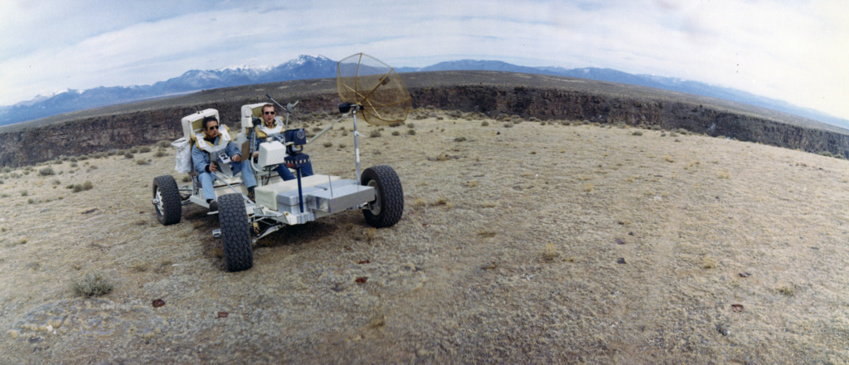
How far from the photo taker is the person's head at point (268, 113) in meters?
7.76

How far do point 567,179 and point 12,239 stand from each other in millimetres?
10803

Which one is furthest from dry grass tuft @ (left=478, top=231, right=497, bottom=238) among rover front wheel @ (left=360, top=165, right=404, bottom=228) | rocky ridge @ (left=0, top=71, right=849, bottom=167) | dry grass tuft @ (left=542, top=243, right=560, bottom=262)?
rocky ridge @ (left=0, top=71, right=849, bottom=167)

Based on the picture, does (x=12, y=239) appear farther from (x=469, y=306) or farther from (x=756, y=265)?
(x=756, y=265)

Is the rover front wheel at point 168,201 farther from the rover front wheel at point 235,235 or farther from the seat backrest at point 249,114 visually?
the rover front wheel at point 235,235

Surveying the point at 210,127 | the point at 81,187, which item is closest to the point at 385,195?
the point at 210,127

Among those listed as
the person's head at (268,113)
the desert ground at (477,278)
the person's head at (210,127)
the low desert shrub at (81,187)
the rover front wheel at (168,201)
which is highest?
the person's head at (268,113)

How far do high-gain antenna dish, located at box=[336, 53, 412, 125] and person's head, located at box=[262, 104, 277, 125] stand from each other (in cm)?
213

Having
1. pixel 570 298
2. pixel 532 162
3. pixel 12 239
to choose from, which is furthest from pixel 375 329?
pixel 532 162

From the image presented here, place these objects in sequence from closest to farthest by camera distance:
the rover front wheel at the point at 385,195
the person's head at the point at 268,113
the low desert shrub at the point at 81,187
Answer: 1. the rover front wheel at the point at 385,195
2. the person's head at the point at 268,113
3. the low desert shrub at the point at 81,187

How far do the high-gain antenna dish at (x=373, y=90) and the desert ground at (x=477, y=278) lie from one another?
6.43ft

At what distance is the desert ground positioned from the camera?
13.2 ft

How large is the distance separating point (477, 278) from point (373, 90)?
2980 millimetres

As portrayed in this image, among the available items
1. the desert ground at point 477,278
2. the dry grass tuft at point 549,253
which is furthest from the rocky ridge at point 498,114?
the dry grass tuft at point 549,253

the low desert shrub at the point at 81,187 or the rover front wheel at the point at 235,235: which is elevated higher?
the rover front wheel at the point at 235,235
